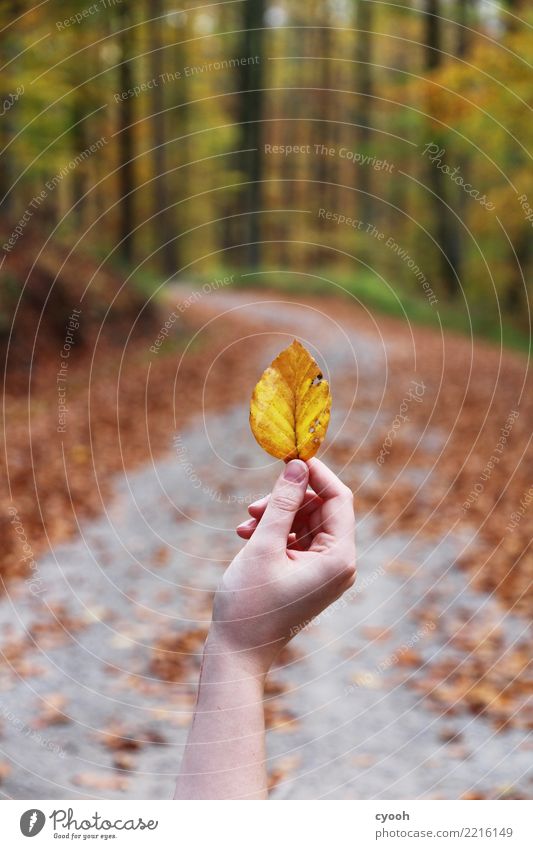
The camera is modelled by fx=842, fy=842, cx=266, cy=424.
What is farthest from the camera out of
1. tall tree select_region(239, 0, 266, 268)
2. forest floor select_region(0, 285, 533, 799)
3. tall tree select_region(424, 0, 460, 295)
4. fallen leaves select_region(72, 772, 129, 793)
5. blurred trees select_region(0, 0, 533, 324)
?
tall tree select_region(239, 0, 266, 268)

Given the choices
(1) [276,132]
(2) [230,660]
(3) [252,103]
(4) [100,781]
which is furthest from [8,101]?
(1) [276,132]

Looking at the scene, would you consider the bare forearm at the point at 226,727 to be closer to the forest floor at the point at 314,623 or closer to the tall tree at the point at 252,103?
the forest floor at the point at 314,623

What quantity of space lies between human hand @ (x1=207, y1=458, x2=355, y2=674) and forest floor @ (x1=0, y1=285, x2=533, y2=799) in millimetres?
2240

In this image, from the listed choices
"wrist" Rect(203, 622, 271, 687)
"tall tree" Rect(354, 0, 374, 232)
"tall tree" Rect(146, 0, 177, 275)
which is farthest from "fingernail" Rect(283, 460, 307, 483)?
"tall tree" Rect(354, 0, 374, 232)

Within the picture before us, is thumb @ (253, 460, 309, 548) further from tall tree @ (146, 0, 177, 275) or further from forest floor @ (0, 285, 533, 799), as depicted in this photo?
tall tree @ (146, 0, 177, 275)

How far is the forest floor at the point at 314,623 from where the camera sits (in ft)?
12.0

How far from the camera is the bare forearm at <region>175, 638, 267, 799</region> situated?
1.32m

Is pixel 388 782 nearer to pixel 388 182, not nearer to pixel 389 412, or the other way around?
pixel 389 412

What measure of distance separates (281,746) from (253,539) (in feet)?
8.96

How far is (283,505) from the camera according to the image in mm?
1378

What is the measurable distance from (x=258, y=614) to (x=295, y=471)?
25 centimetres

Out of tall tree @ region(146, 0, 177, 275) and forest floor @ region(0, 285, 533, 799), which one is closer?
forest floor @ region(0, 285, 533, 799)

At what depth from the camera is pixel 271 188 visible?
3384 cm
